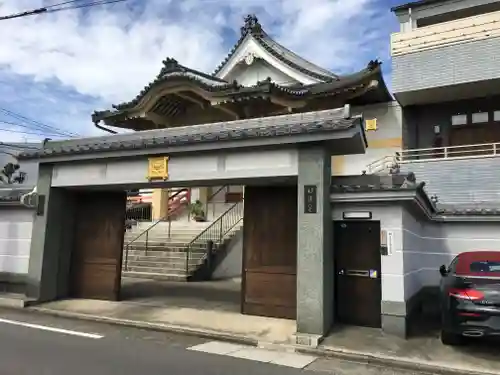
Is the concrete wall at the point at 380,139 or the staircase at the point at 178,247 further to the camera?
the staircase at the point at 178,247

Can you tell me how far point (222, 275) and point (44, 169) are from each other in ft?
25.4

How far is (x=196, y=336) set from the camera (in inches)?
299

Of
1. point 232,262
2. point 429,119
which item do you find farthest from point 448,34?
point 232,262

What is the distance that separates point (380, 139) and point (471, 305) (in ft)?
32.8

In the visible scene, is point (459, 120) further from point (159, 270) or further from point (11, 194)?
point (11, 194)

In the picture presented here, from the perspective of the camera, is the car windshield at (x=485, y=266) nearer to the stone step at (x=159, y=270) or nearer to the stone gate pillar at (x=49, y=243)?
the stone gate pillar at (x=49, y=243)

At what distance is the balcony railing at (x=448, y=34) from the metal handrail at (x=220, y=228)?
883cm

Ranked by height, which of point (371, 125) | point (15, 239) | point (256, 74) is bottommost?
point (15, 239)

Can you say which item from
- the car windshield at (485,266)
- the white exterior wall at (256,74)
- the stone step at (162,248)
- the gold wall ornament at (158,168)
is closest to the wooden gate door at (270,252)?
the gold wall ornament at (158,168)

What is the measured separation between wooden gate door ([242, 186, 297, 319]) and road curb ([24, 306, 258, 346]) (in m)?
1.72

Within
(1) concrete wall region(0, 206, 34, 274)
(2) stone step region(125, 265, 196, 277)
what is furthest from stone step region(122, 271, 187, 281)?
(1) concrete wall region(0, 206, 34, 274)

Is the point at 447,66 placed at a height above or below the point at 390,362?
above

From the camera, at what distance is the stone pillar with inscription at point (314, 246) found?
7395mm

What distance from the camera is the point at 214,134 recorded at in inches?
333
